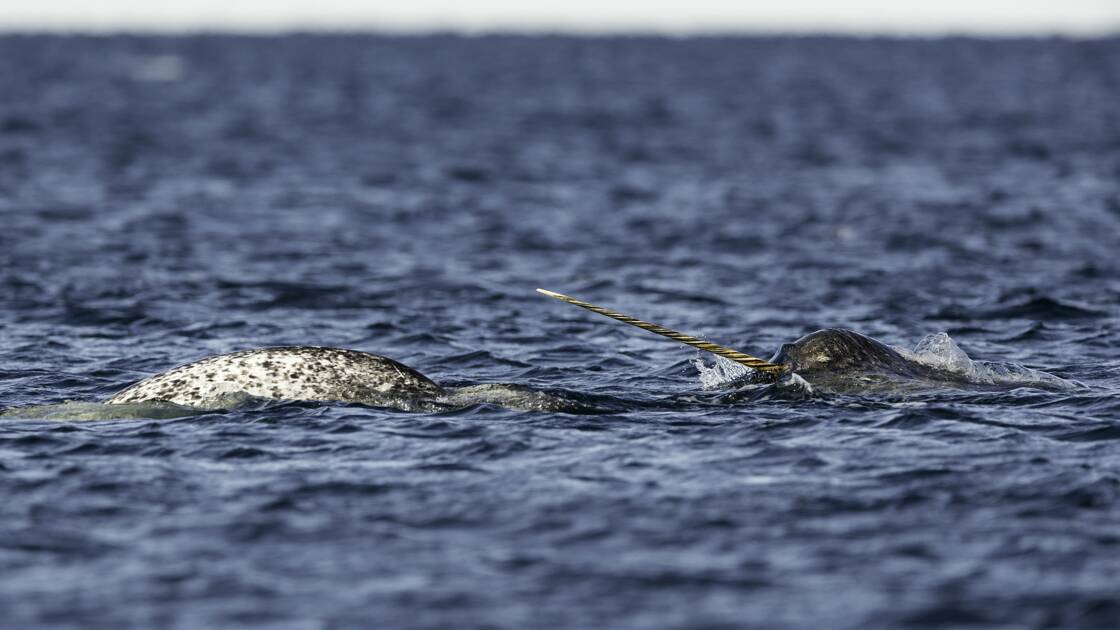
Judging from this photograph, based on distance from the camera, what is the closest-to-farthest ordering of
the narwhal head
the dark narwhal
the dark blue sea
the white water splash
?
1. the dark blue sea
2. the dark narwhal
3. the narwhal head
4. the white water splash

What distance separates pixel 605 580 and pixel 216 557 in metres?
2.74

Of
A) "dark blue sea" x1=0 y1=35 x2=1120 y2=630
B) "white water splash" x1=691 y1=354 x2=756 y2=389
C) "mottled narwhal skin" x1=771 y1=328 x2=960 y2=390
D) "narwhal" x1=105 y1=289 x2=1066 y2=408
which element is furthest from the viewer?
"white water splash" x1=691 y1=354 x2=756 y2=389

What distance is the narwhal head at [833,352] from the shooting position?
16781 mm

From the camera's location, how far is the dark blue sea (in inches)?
408

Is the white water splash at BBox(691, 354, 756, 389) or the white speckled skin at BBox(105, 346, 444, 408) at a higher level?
the white speckled skin at BBox(105, 346, 444, 408)

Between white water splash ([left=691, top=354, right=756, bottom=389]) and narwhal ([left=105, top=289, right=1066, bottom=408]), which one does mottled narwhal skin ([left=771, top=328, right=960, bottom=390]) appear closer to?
narwhal ([left=105, top=289, right=1066, bottom=408])

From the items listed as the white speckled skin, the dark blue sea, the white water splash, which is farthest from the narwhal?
the dark blue sea

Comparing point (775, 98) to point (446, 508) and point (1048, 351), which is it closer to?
point (1048, 351)

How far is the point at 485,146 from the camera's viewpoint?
55.5m

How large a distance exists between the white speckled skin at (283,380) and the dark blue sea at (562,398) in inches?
20.6

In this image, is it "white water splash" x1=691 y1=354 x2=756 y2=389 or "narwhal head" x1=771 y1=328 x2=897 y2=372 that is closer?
"narwhal head" x1=771 y1=328 x2=897 y2=372

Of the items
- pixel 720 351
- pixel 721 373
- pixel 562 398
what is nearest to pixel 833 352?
pixel 721 373

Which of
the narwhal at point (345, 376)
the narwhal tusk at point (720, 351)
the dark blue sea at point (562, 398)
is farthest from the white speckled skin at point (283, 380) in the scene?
the narwhal tusk at point (720, 351)

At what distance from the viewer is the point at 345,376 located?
16125mm
